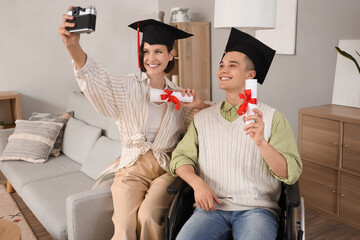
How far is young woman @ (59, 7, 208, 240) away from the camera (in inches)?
71.3

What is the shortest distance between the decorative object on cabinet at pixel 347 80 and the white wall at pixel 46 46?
10.4 ft

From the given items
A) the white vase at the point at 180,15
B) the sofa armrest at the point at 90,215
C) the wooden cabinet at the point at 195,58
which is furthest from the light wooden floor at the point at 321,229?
the white vase at the point at 180,15

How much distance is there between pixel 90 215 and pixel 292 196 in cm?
95

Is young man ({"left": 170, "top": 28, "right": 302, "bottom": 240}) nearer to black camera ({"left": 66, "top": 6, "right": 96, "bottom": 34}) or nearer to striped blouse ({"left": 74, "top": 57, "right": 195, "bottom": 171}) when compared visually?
striped blouse ({"left": 74, "top": 57, "right": 195, "bottom": 171})

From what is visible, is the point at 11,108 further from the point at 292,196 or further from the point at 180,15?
the point at 292,196

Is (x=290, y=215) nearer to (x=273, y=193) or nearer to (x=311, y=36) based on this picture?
(x=273, y=193)

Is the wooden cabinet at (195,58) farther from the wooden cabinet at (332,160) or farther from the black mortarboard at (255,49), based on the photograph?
the black mortarboard at (255,49)

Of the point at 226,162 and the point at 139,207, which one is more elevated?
the point at 226,162

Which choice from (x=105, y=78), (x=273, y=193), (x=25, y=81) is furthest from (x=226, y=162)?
(x=25, y=81)

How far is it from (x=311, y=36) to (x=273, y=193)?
2.01 meters

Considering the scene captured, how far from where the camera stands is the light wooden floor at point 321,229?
267 cm

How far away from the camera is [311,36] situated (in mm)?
3348

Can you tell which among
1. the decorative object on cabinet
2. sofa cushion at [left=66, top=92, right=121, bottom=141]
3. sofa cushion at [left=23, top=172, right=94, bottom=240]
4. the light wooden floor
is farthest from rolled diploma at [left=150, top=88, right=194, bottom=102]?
the decorative object on cabinet

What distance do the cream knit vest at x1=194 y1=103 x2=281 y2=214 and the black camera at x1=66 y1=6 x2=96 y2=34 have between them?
0.73 m
